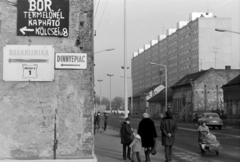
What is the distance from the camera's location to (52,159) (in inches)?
252

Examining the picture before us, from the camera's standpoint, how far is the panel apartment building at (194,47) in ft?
378

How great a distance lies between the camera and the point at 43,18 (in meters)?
6.52

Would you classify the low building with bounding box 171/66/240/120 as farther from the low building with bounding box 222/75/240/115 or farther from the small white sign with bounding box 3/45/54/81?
the small white sign with bounding box 3/45/54/81

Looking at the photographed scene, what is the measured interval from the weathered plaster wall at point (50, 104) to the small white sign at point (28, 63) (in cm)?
7

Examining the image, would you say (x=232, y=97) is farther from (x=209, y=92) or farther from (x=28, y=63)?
(x=28, y=63)

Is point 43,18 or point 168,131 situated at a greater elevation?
point 43,18

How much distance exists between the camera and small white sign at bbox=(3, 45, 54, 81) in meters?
6.50

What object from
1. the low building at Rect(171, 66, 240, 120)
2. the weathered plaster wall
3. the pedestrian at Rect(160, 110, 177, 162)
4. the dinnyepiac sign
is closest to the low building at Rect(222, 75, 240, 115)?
the low building at Rect(171, 66, 240, 120)

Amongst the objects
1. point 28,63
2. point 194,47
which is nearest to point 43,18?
point 28,63

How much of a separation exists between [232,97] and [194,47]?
62.8 metres

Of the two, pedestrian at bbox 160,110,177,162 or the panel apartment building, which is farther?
the panel apartment building

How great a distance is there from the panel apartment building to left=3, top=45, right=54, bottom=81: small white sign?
110 m

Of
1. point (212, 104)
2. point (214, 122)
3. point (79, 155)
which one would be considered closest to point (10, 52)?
point (79, 155)

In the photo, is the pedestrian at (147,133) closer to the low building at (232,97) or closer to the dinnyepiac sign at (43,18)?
the dinnyepiac sign at (43,18)
